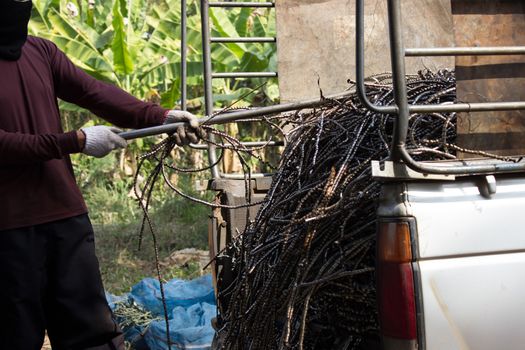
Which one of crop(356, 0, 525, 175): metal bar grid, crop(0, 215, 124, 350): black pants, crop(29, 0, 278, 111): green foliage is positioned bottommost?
crop(0, 215, 124, 350): black pants

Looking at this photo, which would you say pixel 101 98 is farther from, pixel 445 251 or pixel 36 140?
pixel 445 251

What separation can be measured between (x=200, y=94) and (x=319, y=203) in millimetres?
8704

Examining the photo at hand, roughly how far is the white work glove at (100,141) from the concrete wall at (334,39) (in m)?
1.36

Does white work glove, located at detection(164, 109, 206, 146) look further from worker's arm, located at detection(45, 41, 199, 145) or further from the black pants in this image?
the black pants

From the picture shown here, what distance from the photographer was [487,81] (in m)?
2.45

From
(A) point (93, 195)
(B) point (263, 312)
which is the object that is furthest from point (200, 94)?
(B) point (263, 312)

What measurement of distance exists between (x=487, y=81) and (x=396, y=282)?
2.40 ft

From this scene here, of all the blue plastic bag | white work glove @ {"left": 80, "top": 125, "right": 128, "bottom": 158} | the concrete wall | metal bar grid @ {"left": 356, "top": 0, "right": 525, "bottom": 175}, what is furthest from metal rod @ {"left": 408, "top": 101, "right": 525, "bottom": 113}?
the blue plastic bag

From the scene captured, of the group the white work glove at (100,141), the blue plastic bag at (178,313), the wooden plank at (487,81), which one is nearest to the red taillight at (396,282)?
the wooden plank at (487,81)

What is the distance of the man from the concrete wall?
45.1 inches

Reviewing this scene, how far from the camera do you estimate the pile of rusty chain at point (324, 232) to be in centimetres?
260

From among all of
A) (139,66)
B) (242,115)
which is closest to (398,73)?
(242,115)

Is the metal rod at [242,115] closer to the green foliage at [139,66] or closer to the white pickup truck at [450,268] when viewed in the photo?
the white pickup truck at [450,268]

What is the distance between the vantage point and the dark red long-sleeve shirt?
330cm
